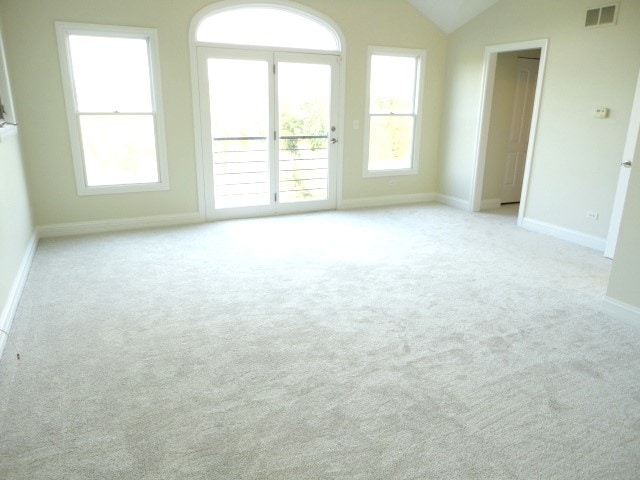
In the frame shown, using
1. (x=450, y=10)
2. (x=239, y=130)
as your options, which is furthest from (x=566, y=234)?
(x=239, y=130)

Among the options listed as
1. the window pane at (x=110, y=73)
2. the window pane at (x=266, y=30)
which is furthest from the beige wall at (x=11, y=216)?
the window pane at (x=266, y=30)

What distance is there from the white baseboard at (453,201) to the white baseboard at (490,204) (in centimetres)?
25

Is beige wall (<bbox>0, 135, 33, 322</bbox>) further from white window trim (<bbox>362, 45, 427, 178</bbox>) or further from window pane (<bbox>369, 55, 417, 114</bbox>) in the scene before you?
window pane (<bbox>369, 55, 417, 114</bbox>)

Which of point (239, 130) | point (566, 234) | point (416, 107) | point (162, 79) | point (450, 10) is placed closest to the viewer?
point (162, 79)

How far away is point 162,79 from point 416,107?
3.41m

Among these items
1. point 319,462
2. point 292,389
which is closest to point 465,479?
point 319,462

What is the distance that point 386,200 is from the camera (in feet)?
21.2

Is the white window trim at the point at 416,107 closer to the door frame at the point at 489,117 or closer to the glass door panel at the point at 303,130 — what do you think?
the glass door panel at the point at 303,130

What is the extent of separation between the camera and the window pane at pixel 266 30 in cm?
495

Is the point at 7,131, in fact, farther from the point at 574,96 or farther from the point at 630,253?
the point at 574,96

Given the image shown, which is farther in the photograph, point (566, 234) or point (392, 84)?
point (392, 84)

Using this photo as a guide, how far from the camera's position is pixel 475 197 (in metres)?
6.11

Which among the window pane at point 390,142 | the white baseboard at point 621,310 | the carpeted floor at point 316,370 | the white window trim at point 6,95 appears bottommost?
the carpeted floor at point 316,370

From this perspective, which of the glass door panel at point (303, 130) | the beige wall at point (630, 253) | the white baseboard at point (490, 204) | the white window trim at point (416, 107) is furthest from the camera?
the white baseboard at point (490, 204)
